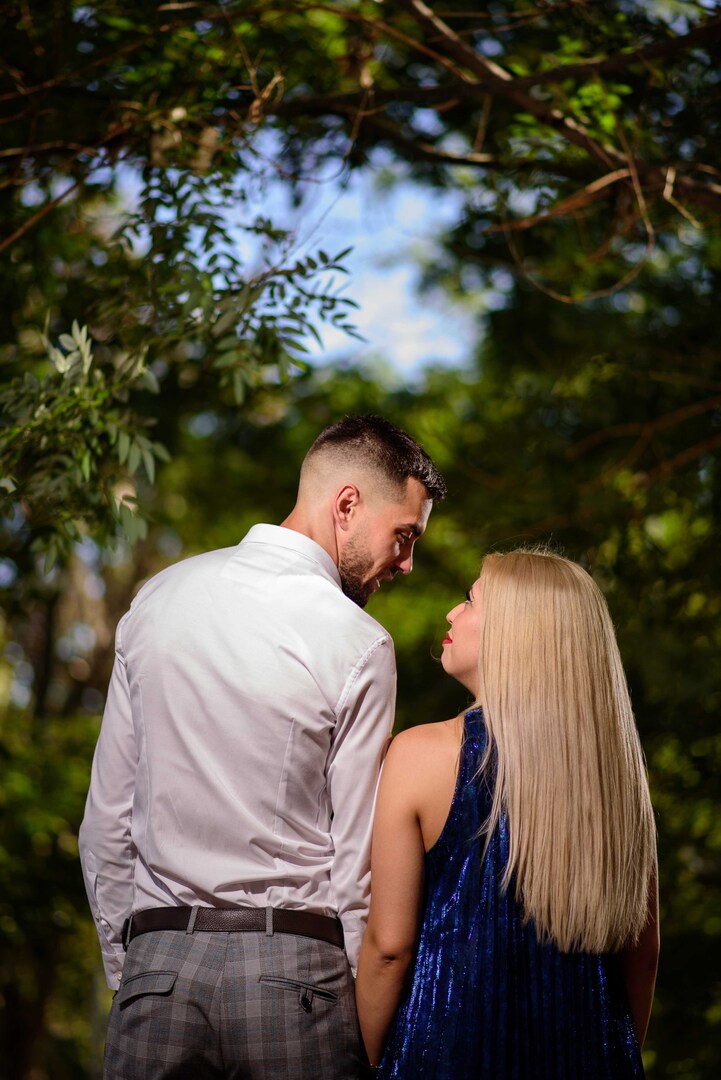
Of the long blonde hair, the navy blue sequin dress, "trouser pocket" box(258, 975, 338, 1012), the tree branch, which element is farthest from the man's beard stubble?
the tree branch

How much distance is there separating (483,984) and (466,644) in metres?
0.64

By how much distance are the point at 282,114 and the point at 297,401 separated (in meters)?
7.66

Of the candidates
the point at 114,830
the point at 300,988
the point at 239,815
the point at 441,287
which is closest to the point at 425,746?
the point at 239,815

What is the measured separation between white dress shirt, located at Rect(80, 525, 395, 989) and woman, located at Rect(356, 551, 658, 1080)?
9 centimetres

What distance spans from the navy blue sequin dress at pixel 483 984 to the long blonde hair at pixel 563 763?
0.05 metres

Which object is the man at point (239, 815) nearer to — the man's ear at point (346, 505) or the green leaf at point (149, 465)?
the man's ear at point (346, 505)

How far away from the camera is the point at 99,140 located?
371 cm

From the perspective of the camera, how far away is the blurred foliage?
325cm

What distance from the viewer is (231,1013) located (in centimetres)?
197

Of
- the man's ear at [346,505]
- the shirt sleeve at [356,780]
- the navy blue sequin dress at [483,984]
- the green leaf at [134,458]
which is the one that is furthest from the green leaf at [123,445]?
the navy blue sequin dress at [483,984]

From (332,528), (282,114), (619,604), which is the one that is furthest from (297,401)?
(332,528)

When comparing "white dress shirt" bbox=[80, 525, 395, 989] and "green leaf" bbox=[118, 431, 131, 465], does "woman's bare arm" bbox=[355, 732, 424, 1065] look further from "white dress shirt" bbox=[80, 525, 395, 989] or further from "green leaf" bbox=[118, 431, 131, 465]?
"green leaf" bbox=[118, 431, 131, 465]

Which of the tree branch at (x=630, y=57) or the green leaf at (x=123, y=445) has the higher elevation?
the tree branch at (x=630, y=57)

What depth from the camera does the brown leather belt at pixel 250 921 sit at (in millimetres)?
2020
